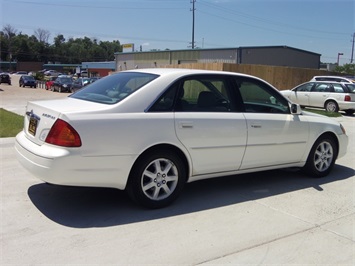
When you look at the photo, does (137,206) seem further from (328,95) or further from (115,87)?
(328,95)

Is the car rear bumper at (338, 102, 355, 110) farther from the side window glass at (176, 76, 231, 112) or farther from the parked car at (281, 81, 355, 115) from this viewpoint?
the side window glass at (176, 76, 231, 112)

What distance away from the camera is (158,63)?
147 ft

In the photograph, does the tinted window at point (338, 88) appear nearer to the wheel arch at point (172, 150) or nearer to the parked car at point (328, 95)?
the parked car at point (328, 95)

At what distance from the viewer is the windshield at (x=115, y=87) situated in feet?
14.2

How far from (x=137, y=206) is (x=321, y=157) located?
3163mm

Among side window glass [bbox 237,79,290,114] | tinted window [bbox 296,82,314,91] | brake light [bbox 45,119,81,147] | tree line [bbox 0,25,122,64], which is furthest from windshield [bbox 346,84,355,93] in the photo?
tree line [bbox 0,25,122,64]

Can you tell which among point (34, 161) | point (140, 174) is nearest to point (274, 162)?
point (140, 174)

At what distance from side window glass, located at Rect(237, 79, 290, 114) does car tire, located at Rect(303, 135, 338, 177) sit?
0.85 m

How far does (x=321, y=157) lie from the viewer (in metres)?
5.91

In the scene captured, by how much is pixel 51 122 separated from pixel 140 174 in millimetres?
1096

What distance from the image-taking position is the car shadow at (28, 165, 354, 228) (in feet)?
13.4

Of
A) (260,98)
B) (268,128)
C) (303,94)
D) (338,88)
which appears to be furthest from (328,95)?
(268,128)

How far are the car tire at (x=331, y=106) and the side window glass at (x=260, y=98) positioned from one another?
45.9ft

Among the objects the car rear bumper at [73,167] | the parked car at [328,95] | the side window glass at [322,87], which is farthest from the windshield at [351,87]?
the car rear bumper at [73,167]
